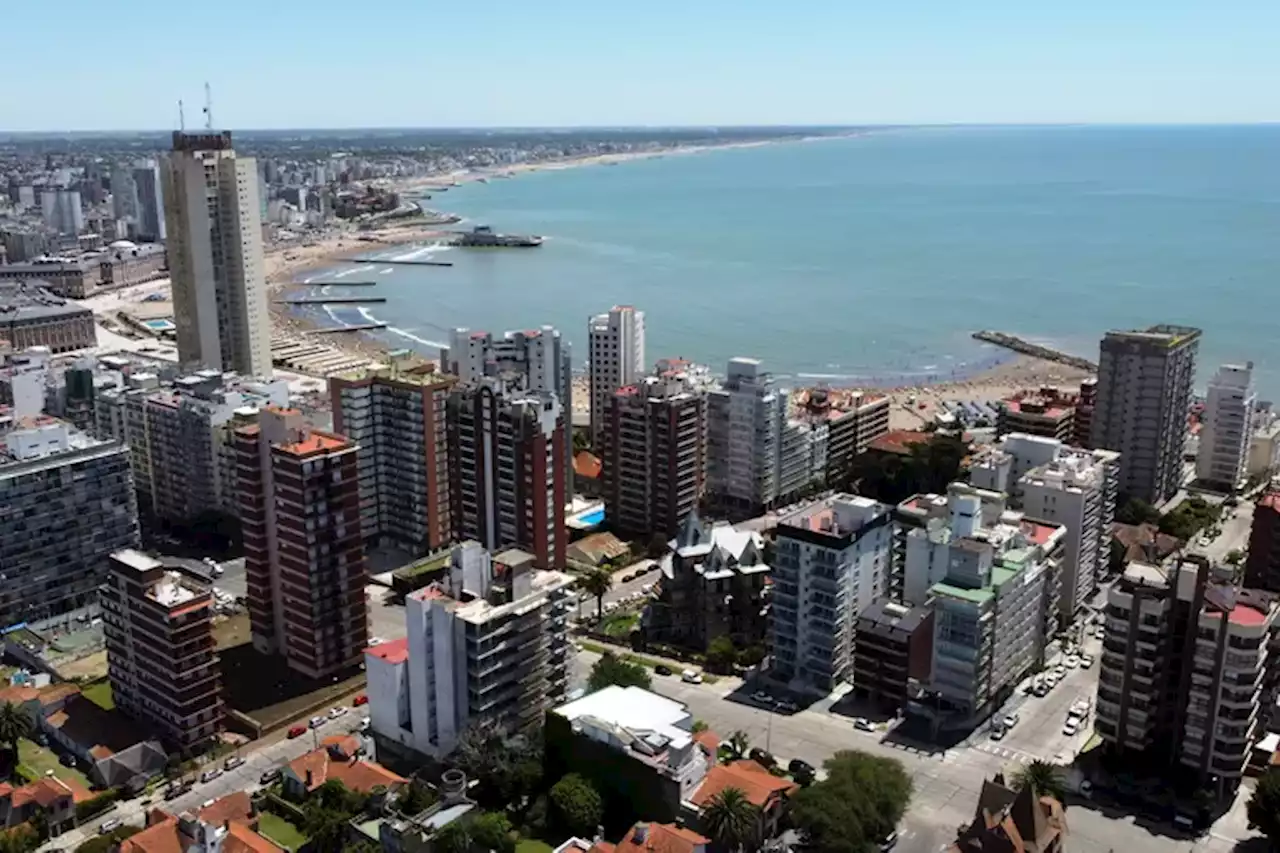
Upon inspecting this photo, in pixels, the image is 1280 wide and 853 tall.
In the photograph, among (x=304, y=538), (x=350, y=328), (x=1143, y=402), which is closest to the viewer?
(x=304, y=538)

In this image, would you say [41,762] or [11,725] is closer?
[11,725]

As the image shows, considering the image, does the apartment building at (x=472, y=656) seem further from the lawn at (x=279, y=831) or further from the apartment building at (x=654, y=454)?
the apartment building at (x=654, y=454)

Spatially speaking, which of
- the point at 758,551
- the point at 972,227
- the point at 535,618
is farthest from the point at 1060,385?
the point at 972,227

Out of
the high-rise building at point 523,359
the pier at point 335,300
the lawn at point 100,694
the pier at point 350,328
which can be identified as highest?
the high-rise building at point 523,359

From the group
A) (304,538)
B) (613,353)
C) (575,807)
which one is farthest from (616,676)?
(613,353)

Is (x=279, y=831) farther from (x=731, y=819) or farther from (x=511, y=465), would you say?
(x=511, y=465)

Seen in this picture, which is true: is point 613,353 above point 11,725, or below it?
above

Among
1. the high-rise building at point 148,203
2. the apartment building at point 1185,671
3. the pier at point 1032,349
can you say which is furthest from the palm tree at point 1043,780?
the high-rise building at point 148,203
